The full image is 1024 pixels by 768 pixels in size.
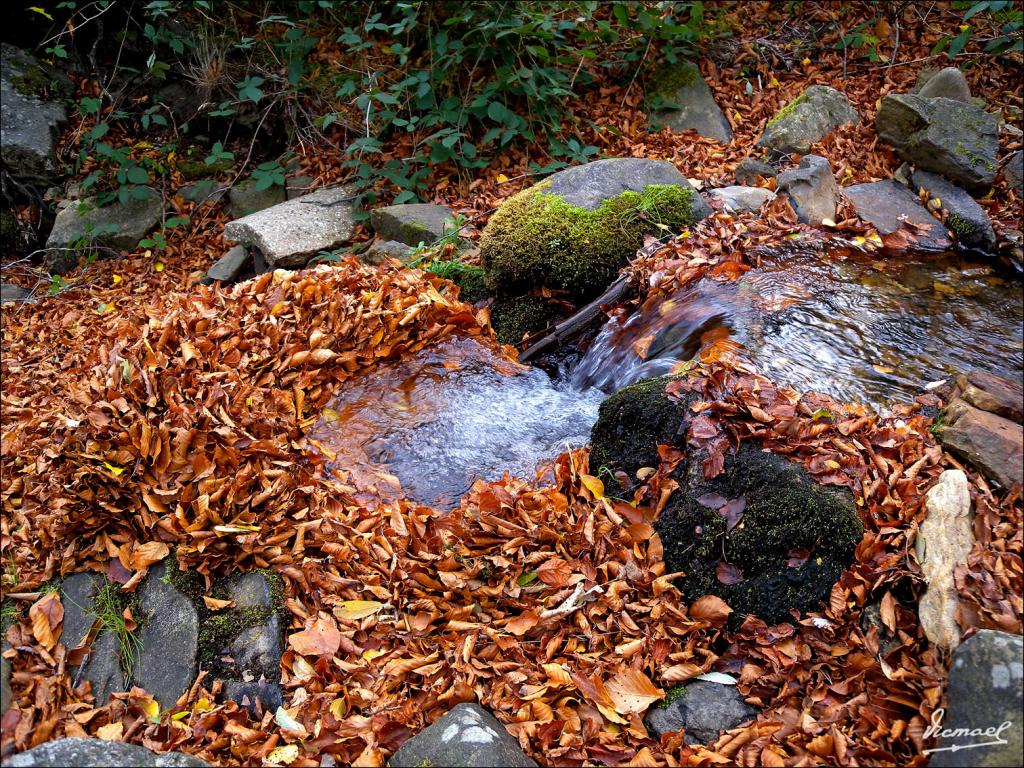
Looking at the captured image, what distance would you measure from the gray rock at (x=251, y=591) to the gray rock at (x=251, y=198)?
4872 mm

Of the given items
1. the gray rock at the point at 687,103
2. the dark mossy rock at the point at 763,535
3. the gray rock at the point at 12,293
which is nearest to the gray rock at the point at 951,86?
the gray rock at the point at 687,103

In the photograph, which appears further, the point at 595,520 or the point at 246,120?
the point at 246,120

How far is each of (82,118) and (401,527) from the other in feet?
21.1

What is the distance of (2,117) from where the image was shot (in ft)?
22.3

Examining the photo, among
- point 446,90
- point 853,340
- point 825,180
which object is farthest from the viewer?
point 446,90

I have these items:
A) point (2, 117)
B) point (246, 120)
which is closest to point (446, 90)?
point (246, 120)

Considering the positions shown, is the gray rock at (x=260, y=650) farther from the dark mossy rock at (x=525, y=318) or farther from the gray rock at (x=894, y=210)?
the gray rock at (x=894, y=210)

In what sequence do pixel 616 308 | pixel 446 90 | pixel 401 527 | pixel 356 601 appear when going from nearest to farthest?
pixel 356 601
pixel 401 527
pixel 616 308
pixel 446 90

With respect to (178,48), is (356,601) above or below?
below

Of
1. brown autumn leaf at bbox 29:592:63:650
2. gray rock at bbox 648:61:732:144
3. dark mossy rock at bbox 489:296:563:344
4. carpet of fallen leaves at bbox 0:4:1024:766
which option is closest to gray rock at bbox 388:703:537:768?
carpet of fallen leaves at bbox 0:4:1024:766

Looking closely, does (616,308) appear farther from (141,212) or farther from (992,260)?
(141,212)

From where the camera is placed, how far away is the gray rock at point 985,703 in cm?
204

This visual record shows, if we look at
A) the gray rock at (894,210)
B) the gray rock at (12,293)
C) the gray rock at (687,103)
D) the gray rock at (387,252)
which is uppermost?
the gray rock at (687,103)

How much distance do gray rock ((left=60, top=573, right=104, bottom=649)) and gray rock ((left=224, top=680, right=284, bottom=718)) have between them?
25.8 inches
